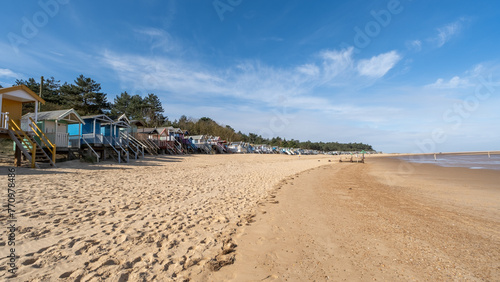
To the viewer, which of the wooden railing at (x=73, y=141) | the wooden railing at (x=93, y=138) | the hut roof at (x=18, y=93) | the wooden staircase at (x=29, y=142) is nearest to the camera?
the wooden staircase at (x=29, y=142)

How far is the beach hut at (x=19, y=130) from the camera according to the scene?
1223 centimetres

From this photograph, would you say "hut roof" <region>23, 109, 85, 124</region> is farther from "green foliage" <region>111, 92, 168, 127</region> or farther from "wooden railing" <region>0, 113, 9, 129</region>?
"green foliage" <region>111, 92, 168, 127</region>

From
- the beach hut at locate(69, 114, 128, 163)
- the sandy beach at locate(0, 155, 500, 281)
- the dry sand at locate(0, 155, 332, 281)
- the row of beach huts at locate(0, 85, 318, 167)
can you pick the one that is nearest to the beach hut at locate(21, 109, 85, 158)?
the row of beach huts at locate(0, 85, 318, 167)

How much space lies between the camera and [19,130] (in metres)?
13.0

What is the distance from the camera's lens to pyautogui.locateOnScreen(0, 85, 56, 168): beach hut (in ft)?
40.1

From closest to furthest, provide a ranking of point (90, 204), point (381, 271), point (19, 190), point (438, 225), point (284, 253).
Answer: point (381, 271), point (284, 253), point (438, 225), point (90, 204), point (19, 190)

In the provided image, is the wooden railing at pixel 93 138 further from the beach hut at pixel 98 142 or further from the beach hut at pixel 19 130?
the beach hut at pixel 19 130

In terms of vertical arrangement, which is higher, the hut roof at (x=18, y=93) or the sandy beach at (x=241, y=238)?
the hut roof at (x=18, y=93)

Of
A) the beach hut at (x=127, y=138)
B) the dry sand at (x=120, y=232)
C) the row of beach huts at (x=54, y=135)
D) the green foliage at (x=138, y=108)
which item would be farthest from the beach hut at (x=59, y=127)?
the green foliage at (x=138, y=108)

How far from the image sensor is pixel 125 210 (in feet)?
18.8

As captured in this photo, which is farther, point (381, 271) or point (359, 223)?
point (359, 223)

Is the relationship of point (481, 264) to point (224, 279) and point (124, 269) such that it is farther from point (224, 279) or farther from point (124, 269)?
point (124, 269)

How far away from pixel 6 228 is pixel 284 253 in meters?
5.17

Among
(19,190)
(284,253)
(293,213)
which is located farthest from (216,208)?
(19,190)
